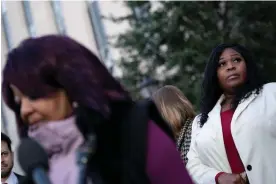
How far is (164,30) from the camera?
984 centimetres

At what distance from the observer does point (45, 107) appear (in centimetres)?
142

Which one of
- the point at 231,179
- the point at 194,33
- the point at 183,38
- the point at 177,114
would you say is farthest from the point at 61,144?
the point at 183,38

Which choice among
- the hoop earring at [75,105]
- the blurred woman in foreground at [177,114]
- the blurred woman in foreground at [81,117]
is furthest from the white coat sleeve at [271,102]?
the hoop earring at [75,105]

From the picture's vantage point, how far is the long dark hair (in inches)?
55.3

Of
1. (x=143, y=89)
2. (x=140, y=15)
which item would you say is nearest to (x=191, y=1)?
(x=140, y=15)

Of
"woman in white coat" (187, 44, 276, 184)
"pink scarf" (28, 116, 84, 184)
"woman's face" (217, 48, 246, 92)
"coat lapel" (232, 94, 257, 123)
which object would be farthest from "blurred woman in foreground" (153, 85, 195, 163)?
"pink scarf" (28, 116, 84, 184)

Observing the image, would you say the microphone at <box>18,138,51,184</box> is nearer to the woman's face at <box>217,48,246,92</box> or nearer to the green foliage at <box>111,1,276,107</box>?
the woman's face at <box>217,48,246,92</box>

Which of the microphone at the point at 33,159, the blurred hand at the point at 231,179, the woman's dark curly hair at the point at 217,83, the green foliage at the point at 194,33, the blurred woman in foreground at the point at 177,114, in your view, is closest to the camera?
the microphone at the point at 33,159

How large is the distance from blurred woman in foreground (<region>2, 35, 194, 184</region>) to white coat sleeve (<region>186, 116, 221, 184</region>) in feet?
5.54

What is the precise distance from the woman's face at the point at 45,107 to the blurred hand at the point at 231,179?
5.38 ft

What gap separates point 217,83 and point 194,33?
250 inches

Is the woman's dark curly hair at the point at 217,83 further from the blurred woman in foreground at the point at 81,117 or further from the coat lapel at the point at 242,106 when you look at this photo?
the blurred woman in foreground at the point at 81,117

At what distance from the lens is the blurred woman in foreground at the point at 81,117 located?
1378 mm

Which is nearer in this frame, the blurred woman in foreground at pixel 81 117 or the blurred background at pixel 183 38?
the blurred woman in foreground at pixel 81 117
